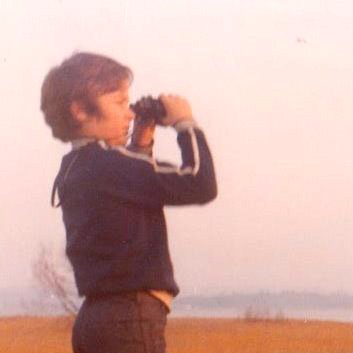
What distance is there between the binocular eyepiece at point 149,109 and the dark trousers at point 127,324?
338 millimetres

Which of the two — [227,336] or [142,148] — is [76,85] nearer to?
[142,148]

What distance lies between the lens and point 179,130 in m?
1.81

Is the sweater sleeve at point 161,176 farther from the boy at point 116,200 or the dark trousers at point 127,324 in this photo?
the dark trousers at point 127,324

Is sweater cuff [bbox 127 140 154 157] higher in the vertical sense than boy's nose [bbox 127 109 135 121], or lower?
lower

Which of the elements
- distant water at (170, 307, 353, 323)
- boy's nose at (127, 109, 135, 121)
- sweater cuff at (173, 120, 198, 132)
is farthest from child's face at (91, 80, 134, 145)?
distant water at (170, 307, 353, 323)

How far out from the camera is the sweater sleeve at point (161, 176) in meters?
1.75

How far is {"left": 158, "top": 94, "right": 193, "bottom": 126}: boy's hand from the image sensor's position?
6.00 feet

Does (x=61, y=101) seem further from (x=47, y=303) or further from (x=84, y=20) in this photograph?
(x=47, y=303)

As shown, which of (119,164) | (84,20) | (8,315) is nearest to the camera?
(119,164)

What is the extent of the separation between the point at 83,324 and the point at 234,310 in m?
0.77

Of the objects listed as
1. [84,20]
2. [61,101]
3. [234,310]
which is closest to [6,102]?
[84,20]

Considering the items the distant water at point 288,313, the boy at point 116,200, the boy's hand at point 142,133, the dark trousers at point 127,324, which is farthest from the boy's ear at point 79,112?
the distant water at point 288,313

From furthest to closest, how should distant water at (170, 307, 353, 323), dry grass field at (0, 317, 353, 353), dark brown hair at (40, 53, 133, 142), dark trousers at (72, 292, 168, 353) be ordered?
dry grass field at (0, 317, 353, 353) < distant water at (170, 307, 353, 323) < dark brown hair at (40, 53, 133, 142) < dark trousers at (72, 292, 168, 353)

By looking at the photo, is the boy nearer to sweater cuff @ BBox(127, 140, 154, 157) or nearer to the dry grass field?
sweater cuff @ BBox(127, 140, 154, 157)
